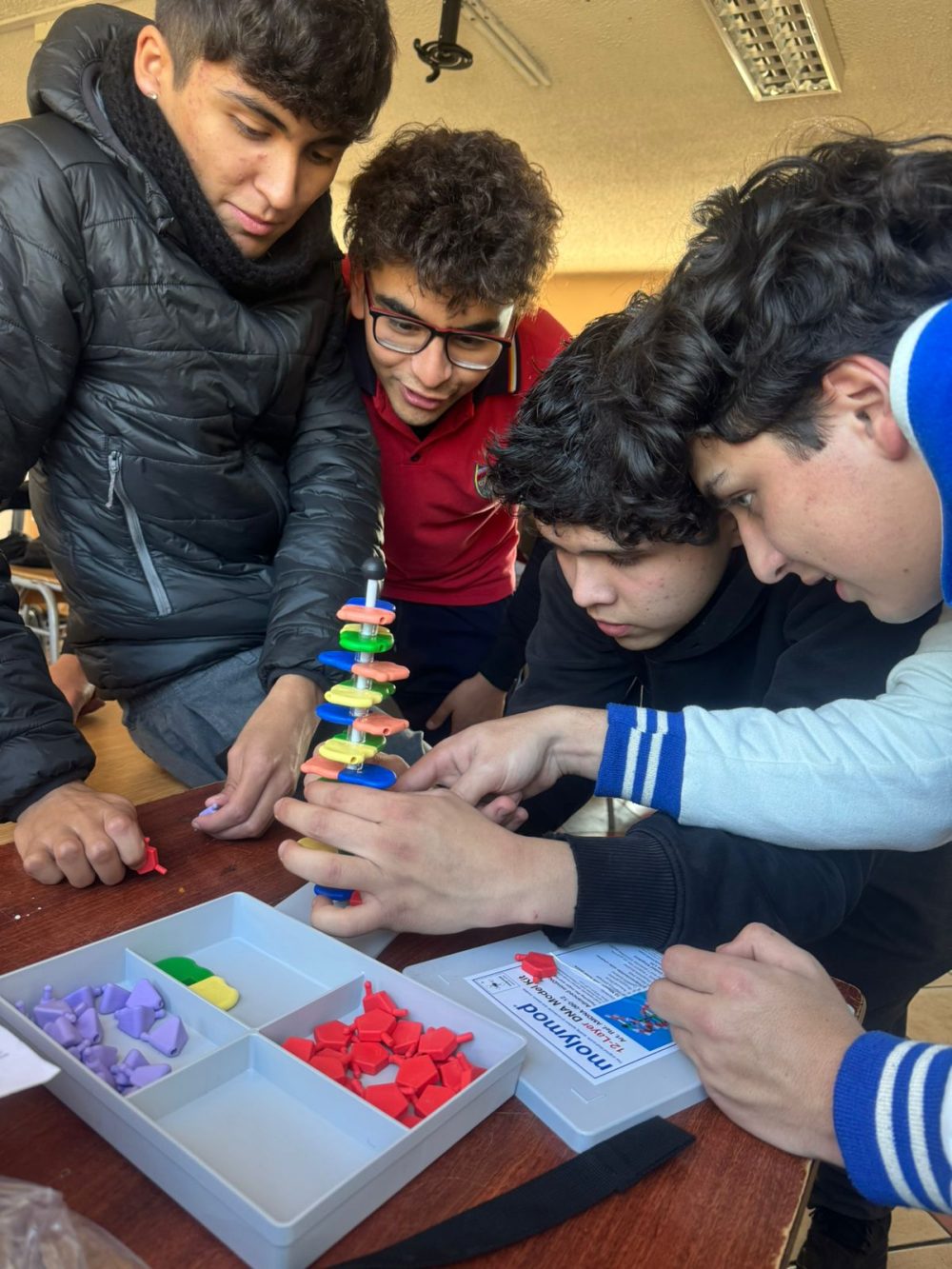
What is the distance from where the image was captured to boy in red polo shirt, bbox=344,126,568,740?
163 centimetres

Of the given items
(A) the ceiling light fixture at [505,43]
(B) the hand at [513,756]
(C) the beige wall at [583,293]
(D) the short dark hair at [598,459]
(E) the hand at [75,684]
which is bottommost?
(E) the hand at [75,684]

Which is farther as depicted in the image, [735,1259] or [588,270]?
[588,270]

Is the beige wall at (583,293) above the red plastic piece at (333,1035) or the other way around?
above

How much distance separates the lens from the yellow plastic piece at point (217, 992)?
739 mm

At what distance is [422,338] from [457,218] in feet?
0.67

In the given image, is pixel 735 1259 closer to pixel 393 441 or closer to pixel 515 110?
pixel 393 441

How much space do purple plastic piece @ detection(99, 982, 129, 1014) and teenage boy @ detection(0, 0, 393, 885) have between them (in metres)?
0.28

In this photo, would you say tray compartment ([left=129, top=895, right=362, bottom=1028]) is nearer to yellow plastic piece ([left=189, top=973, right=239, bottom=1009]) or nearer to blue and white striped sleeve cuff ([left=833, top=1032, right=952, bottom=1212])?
yellow plastic piece ([left=189, top=973, right=239, bottom=1009])

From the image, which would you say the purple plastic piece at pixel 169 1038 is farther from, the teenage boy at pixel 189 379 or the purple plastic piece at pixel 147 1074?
the teenage boy at pixel 189 379

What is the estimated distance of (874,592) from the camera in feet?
3.16

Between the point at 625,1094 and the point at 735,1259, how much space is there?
5.2 inches

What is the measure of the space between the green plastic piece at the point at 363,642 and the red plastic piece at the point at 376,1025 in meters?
0.29

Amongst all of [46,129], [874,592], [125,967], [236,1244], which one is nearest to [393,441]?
[46,129]

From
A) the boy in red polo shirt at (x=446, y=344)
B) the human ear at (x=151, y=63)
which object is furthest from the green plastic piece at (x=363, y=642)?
the human ear at (x=151, y=63)
